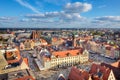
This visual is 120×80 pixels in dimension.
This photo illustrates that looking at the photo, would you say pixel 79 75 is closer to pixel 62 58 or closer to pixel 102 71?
pixel 102 71

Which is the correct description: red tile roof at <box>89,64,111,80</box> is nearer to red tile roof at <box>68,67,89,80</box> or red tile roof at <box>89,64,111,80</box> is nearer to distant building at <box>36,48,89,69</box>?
red tile roof at <box>68,67,89,80</box>

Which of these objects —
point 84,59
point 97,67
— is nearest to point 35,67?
point 84,59

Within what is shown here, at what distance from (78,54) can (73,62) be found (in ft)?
15.5

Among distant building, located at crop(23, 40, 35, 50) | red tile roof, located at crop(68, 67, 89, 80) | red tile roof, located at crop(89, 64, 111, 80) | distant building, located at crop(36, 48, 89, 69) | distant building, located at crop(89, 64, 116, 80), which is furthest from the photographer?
distant building, located at crop(23, 40, 35, 50)

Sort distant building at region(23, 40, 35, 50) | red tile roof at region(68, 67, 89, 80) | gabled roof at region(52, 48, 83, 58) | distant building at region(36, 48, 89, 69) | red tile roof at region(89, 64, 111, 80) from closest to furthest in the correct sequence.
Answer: red tile roof at region(68, 67, 89, 80), red tile roof at region(89, 64, 111, 80), distant building at region(36, 48, 89, 69), gabled roof at region(52, 48, 83, 58), distant building at region(23, 40, 35, 50)

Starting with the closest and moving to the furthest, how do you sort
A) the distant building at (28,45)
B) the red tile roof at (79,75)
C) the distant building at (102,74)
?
1. the red tile roof at (79,75)
2. the distant building at (102,74)
3. the distant building at (28,45)

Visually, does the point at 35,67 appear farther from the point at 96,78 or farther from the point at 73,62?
the point at 96,78

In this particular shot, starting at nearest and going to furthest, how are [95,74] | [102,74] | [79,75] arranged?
1. [79,75]
2. [102,74]
3. [95,74]

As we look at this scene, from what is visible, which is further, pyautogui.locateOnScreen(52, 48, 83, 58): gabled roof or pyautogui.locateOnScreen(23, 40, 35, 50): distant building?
pyautogui.locateOnScreen(23, 40, 35, 50): distant building

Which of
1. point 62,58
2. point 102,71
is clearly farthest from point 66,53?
point 102,71

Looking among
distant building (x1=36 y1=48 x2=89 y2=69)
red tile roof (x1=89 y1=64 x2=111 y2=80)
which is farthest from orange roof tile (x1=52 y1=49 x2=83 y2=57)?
red tile roof (x1=89 y1=64 x2=111 y2=80)

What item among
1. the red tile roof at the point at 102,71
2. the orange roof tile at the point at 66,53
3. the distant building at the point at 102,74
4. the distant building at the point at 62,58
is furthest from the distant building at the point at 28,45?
the distant building at the point at 102,74

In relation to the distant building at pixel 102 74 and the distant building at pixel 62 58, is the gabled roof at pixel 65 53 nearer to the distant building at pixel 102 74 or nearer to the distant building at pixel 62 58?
the distant building at pixel 62 58

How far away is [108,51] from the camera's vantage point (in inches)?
3356
